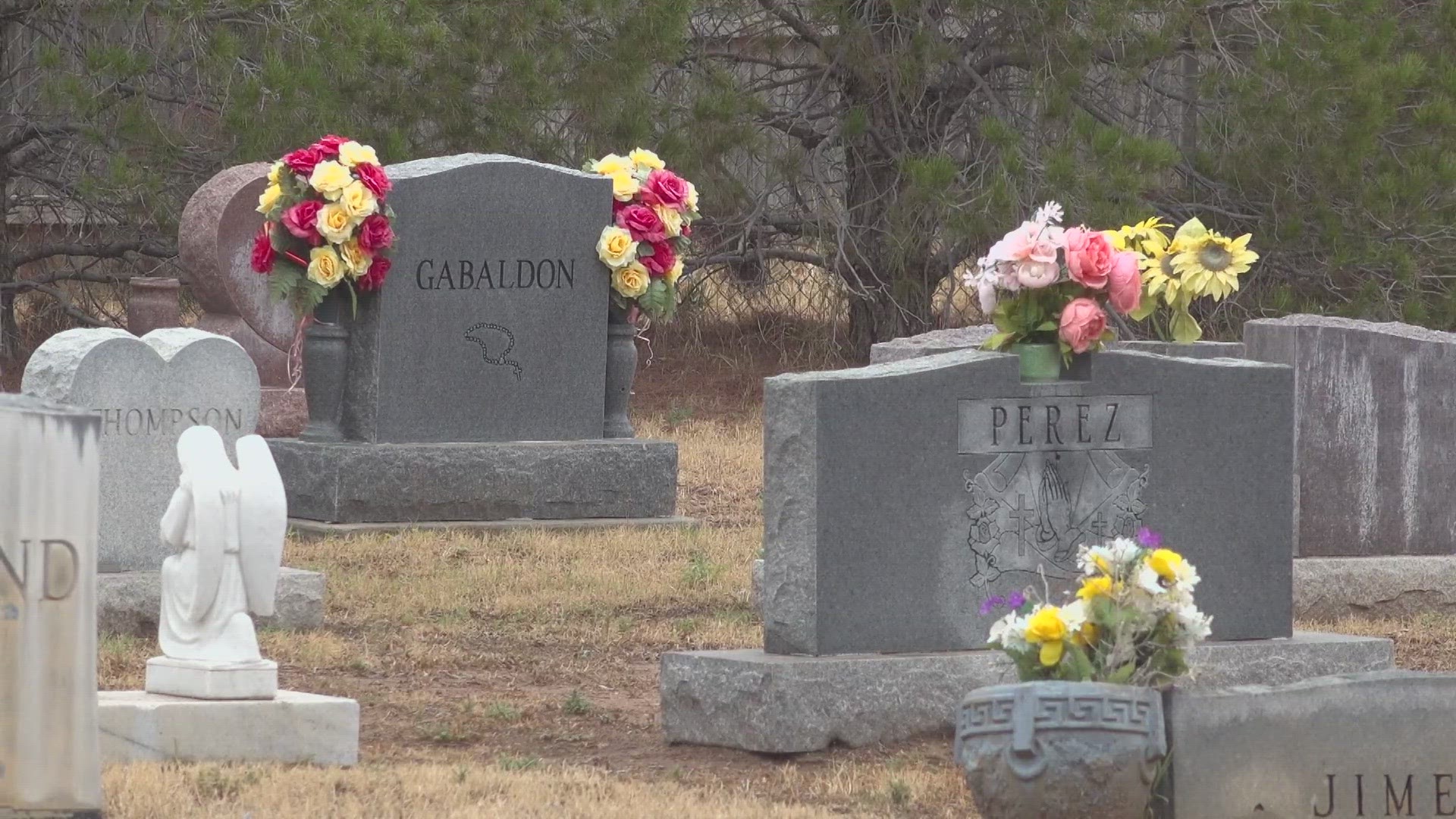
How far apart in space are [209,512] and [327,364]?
507 cm

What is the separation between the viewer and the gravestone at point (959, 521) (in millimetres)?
6922

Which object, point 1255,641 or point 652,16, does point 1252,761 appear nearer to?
point 1255,641

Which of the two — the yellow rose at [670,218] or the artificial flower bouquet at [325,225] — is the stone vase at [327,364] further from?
the yellow rose at [670,218]

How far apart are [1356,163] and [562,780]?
1069cm

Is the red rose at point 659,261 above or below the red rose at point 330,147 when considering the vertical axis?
below

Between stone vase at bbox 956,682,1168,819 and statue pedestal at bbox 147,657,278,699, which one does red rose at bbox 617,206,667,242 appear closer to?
statue pedestal at bbox 147,657,278,699

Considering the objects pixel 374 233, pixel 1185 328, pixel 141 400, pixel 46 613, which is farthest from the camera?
pixel 374 233

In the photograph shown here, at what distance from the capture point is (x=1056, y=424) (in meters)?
7.22

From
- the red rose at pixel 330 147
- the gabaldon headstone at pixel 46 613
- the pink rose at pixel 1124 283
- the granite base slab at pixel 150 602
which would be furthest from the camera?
the red rose at pixel 330 147

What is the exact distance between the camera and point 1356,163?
1572 centimetres

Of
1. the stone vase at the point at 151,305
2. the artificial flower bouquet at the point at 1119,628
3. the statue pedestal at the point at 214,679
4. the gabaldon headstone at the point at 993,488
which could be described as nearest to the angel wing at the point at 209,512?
the statue pedestal at the point at 214,679

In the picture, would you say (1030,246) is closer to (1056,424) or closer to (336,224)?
(1056,424)

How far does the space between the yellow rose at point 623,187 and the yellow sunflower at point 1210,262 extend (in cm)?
458

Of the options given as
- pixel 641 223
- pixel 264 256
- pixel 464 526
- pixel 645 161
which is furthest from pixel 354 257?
pixel 645 161
